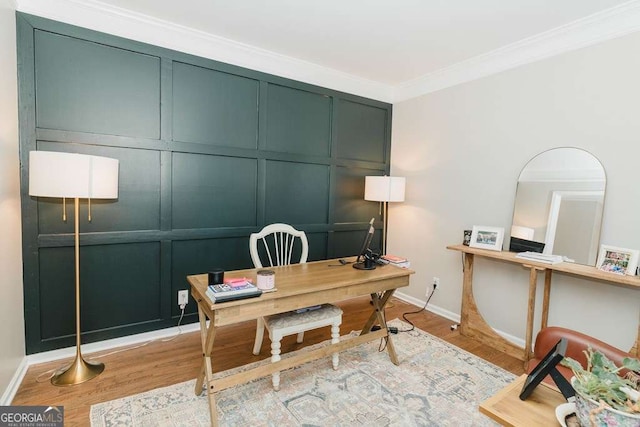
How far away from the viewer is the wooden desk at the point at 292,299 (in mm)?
1725

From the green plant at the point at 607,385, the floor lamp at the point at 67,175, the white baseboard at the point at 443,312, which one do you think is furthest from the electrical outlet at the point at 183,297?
the green plant at the point at 607,385

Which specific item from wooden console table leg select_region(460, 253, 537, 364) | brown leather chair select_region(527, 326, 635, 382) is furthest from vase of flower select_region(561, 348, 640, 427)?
wooden console table leg select_region(460, 253, 537, 364)

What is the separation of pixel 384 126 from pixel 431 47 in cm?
125

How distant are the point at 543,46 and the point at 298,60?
221 cm

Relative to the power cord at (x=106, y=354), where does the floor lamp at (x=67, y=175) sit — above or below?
above

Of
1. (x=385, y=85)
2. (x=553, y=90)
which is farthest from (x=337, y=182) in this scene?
(x=553, y=90)

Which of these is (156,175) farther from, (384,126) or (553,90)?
(553,90)

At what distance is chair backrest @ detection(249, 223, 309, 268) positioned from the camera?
2510 millimetres

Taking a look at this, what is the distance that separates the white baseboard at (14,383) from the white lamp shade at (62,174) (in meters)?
1.21

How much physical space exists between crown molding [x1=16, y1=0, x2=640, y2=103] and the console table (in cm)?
171

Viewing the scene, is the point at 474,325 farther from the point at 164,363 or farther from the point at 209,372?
the point at 164,363

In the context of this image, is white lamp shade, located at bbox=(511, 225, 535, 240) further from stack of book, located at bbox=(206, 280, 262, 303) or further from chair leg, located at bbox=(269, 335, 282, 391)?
stack of book, located at bbox=(206, 280, 262, 303)

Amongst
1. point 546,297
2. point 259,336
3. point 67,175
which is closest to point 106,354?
point 259,336

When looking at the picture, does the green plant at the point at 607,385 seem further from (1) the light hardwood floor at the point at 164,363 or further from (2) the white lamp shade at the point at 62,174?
(2) the white lamp shade at the point at 62,174
